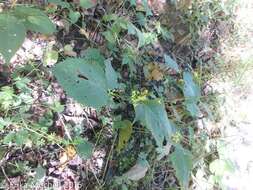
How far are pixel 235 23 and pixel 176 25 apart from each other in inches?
20.5

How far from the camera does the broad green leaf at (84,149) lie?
1.36 m

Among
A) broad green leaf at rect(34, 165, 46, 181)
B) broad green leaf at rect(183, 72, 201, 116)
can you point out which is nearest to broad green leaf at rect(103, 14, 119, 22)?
broad green leaf at rect(183, 72, 201, 116)

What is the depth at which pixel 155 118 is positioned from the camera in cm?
136

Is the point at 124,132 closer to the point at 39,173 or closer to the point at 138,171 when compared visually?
the point at 138,171

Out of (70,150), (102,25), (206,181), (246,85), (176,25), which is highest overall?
(176,25)

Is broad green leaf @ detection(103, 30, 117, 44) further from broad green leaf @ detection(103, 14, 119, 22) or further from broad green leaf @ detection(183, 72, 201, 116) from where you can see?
broad green leaf @ detection(183, 72, 201, 116)

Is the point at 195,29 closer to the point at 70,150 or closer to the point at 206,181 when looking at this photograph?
the point at 206,181

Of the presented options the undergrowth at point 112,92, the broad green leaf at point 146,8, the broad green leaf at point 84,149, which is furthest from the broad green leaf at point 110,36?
the broad green leaf at point 84,149

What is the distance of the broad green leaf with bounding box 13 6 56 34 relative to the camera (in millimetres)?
1115

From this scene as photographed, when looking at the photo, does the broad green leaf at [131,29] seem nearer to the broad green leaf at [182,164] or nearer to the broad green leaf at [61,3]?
the broad green leaf at [61,3]

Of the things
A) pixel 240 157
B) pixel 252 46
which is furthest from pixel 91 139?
pixel 252 46

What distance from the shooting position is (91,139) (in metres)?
1.54

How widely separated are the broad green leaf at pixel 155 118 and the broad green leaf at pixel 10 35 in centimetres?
55

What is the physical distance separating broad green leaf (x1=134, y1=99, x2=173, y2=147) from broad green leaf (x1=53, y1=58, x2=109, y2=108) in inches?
7.7
